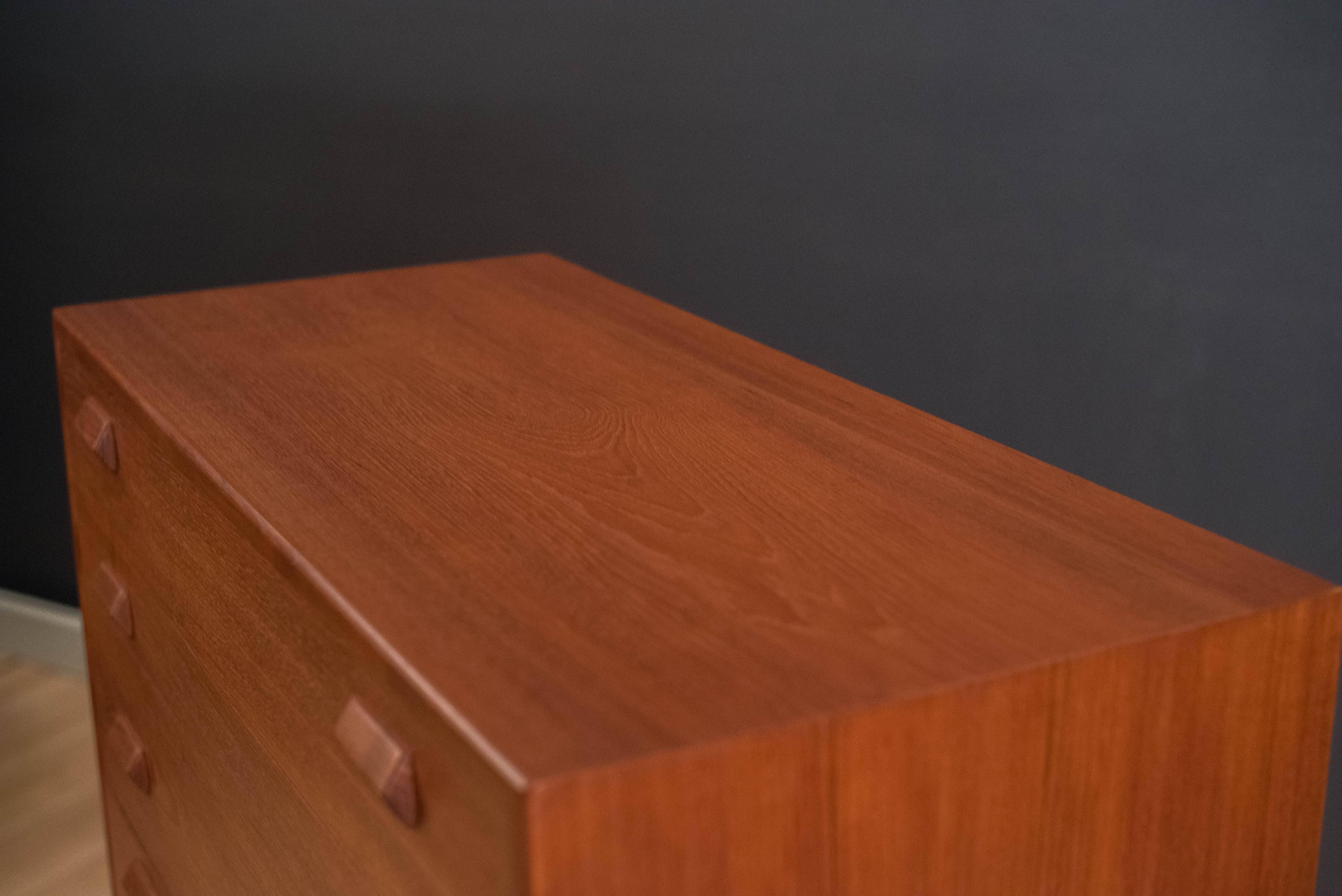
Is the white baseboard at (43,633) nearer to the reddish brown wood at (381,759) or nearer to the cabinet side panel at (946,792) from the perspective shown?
the reddish brown wood at (381,759)

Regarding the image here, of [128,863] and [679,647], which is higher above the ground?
[679,647]

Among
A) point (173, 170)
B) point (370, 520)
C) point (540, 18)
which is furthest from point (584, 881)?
point (173, 170)

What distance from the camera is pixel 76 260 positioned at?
2.02 m

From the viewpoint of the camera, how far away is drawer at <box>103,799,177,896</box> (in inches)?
42.3

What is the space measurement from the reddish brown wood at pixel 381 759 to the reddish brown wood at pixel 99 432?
1.60 feet

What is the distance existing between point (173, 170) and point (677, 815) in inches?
69.2

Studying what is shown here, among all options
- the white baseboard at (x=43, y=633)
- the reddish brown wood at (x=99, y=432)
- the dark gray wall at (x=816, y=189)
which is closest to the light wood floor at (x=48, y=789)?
the white baseboard at (x=43, y=633)

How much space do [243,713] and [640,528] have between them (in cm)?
31

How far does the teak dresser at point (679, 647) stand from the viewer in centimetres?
50

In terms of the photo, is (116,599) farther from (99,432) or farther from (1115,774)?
(1115,774)

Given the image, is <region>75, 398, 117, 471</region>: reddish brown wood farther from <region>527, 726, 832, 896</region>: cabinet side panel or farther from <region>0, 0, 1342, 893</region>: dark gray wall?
<region>0, 0, 1342, 893</region>: dark gray wall

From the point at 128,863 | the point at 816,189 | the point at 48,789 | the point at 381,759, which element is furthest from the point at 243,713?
the point at 48,789

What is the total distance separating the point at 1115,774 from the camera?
1.92ft

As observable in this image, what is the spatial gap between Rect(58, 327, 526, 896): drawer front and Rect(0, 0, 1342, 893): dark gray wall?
0.83 meters
